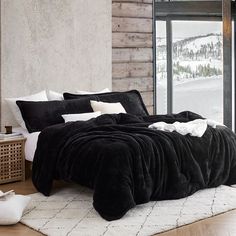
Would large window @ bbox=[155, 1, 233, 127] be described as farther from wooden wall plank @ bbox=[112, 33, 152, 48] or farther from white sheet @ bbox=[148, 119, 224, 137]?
white sheet @ bbox=[148, 119, 224, 137]

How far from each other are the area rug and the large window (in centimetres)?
330

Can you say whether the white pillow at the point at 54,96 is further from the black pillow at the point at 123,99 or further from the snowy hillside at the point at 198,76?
the snowy hillside at the point at 198,76

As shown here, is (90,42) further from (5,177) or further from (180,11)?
(5,177)

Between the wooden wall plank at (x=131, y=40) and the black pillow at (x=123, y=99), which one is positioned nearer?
the black pillow at (x=123, y=99)

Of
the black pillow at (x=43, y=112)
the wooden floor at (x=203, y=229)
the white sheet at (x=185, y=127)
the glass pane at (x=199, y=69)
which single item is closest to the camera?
the wooden floor at (x=203, y=229)

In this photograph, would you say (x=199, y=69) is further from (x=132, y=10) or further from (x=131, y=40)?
(x=132, y=10)

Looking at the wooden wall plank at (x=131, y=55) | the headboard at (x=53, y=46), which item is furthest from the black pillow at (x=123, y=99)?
the wooden wall plank at (x=131, y=55)

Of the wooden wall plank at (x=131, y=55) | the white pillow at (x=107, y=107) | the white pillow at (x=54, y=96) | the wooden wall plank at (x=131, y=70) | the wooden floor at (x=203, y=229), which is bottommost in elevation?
the wooden floor at (x=203, y=229)

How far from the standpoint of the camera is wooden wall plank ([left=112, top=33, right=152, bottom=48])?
23.0 feet

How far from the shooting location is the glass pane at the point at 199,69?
7.83 m

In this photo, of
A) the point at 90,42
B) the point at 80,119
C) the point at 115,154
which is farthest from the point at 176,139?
the point at 90,42

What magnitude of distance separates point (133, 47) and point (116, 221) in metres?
3.95

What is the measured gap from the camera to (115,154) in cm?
397

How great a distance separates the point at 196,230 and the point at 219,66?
475cm
